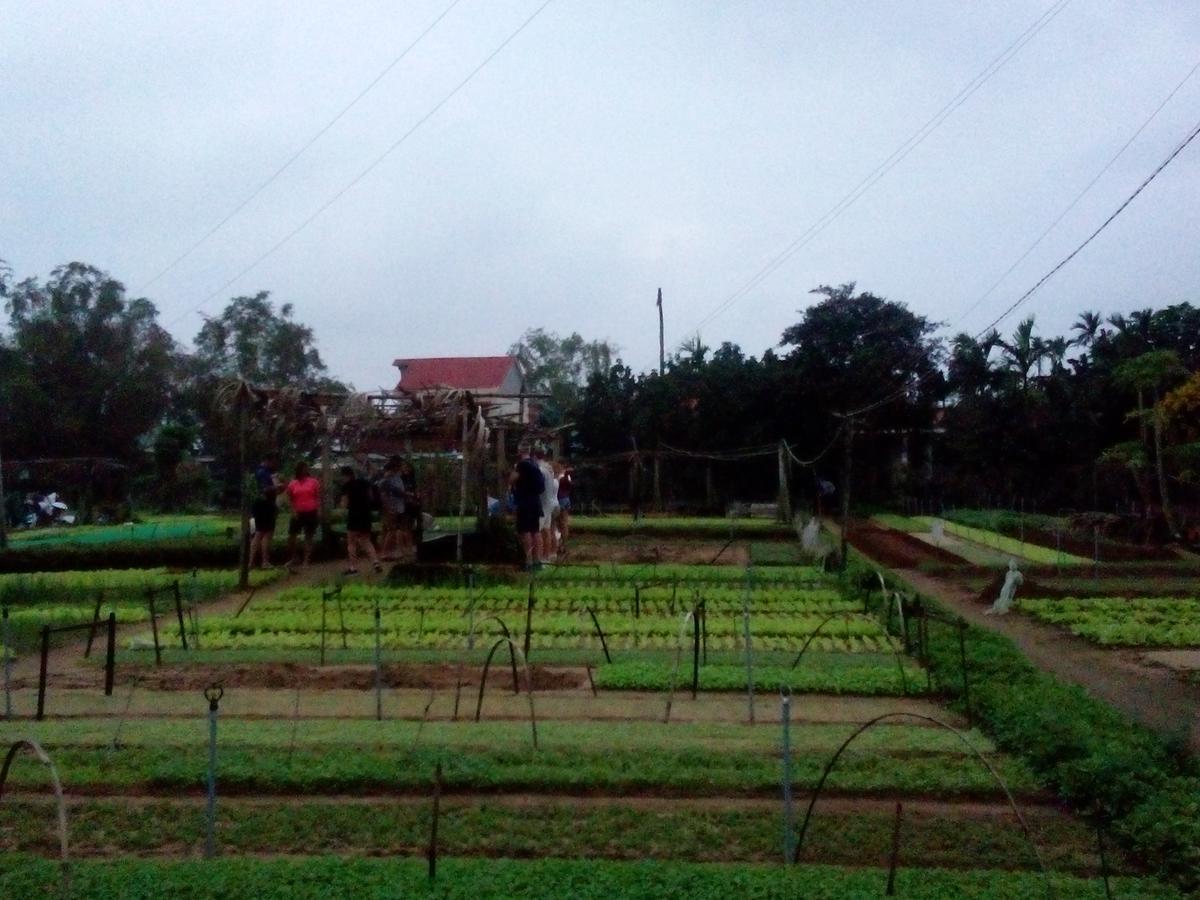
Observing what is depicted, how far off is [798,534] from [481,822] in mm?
23810

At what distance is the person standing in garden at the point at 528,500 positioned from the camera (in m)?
18.8

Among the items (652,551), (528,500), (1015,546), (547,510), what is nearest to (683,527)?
(652,551)


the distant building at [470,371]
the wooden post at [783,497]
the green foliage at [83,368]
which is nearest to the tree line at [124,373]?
the green foliage at [83,368]

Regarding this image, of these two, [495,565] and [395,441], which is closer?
[495,565]

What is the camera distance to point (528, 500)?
1906cm

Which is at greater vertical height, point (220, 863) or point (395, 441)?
point (395, 441)

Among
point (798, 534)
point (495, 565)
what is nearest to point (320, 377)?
point (798, 534)

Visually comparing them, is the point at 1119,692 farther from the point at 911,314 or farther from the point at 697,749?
the point at 911,314

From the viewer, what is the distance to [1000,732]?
8898mm

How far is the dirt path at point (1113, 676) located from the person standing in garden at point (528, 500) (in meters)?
6.47

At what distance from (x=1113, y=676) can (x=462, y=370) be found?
5752 centimetres

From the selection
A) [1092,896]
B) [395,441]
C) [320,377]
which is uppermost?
[320,377]

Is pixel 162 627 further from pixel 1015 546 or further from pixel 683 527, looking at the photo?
pixel 1015 546

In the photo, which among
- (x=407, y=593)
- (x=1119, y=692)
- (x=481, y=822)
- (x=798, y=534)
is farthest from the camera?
(x=798, y=534)
